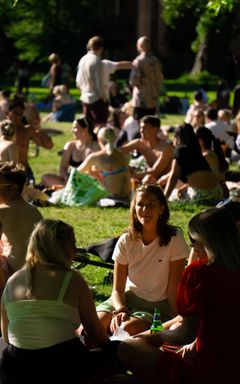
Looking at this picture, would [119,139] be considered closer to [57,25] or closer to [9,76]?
[9,76]

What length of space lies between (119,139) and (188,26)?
35798 millimetres

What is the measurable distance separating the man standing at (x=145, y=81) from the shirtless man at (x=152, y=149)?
487 centimetres

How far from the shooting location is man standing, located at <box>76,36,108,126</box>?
18797 mm

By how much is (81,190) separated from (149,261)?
6035 millimetres

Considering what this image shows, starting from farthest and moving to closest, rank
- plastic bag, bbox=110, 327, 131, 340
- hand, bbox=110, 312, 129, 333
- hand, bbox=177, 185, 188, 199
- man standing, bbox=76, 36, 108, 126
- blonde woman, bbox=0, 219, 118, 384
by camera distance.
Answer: man standing, bbox=76, 36, 108, 126, hand, bbox=177, 185, 188, 199, hand, bbox=110, 312, 129, 333, plastic bag, bbox=110, 327, 131, 340, blonde woman, bbox=0, 219, 118, 384

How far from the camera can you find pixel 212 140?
13.3m

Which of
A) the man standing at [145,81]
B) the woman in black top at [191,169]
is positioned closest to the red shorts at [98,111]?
the man standing at [145,81]

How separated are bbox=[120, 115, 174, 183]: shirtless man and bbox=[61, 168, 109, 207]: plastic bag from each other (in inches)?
25.5

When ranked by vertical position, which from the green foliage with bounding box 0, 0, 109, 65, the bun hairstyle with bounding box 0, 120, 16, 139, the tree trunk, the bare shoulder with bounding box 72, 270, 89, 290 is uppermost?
the bare shoulder with bounding box 72, 270, 89, 290

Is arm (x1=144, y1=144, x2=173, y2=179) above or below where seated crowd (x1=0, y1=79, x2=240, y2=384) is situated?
below

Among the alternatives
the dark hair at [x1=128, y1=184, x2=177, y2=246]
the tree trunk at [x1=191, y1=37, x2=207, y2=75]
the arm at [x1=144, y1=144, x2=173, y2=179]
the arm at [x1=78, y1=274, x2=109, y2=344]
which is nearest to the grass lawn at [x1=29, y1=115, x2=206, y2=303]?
the arm at [x1=144, y1=144, x2=173, y2=179]

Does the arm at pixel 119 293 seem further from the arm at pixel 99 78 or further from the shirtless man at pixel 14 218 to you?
the arm at pixel 99 78

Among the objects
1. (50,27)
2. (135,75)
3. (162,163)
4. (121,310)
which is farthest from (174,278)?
(50,27)

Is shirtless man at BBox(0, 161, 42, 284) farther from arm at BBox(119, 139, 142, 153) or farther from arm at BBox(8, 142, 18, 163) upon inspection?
arm at BBox(119, 139, 142, 153)
